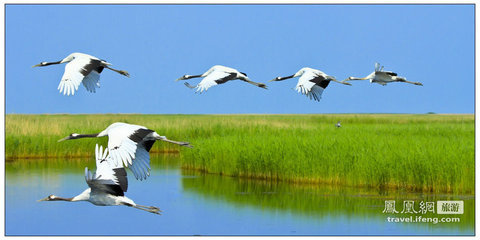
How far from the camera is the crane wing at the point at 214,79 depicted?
25.7 feet

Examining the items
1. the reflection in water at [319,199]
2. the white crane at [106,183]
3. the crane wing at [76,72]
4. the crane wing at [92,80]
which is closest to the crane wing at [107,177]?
the white crane at [106,183]

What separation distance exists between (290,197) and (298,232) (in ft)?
7.90

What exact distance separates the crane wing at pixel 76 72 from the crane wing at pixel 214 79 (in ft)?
4.58

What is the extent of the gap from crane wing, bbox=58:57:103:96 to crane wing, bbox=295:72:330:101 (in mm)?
2414

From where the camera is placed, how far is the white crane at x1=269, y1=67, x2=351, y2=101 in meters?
7.81

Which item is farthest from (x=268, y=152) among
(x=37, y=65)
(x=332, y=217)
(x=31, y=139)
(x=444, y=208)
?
(x=31, y=139)

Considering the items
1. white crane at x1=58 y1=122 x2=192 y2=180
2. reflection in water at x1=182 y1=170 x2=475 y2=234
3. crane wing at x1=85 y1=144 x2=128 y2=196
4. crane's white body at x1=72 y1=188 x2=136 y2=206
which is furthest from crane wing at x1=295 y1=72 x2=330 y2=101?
reflection in water at x1=182 y1=170 x2=475 y2=234

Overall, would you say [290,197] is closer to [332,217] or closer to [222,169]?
[332,217]

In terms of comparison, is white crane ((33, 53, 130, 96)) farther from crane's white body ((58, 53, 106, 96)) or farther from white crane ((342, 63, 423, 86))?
white crane ((342, 63, 423, 86))

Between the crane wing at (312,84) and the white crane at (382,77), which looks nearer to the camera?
the crane wing at (312,84)

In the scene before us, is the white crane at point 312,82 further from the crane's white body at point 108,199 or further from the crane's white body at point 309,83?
the crane's white body at point 108,199

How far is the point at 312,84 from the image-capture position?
785 cm

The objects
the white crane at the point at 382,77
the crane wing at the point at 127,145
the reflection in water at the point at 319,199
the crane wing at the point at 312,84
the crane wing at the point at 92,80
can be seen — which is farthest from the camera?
the reflection in water at the point at 319,199

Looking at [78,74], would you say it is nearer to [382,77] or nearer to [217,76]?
[217,76]
